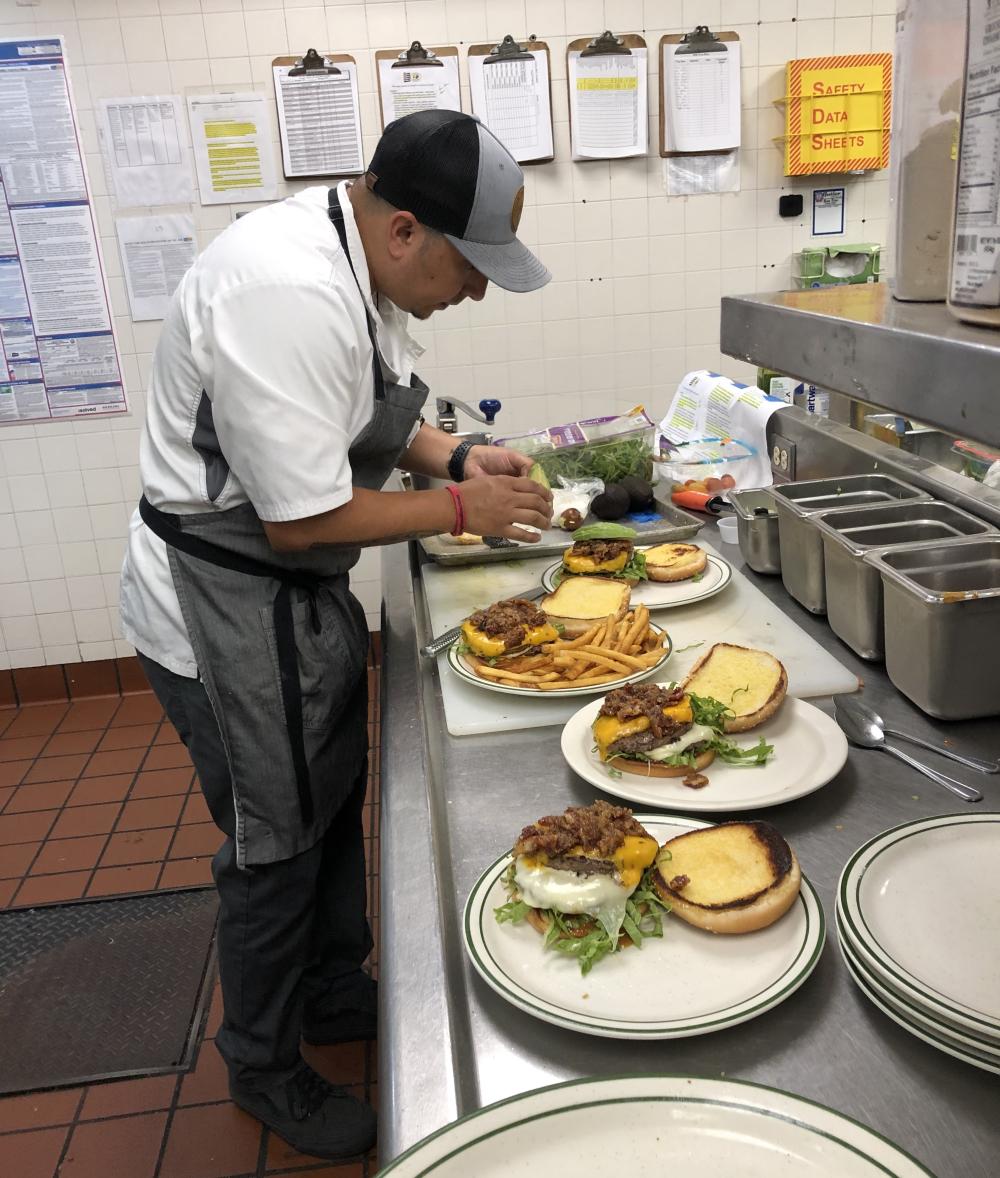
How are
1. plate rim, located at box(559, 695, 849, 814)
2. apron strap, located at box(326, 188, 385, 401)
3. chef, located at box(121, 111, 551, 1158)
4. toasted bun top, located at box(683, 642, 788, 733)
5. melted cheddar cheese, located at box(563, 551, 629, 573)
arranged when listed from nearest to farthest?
plate rim, located at box(559, 695, 849, 814), toasted bun top, located at box(683, 642, 788, 733), chef, located at box(121, 111, 551, 1158), apron strap, located at box(326, 188, 385, 401), melted cheddar cheese, located at box(563, 551, 629, 573)

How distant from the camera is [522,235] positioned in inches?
157

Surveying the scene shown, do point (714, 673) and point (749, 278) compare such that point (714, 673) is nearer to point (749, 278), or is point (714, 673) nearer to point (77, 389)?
point (749, 278)

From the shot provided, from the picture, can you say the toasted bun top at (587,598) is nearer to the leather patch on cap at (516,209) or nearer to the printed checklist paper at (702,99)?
the leather patch on cap at (516,209)

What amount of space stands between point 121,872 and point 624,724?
2289 millimetres

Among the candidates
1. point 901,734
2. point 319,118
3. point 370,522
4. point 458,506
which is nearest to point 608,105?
point 319,118

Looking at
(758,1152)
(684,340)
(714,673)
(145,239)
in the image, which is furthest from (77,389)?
(758,1152)

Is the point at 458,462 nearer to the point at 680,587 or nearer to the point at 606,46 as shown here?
the point at 680,587

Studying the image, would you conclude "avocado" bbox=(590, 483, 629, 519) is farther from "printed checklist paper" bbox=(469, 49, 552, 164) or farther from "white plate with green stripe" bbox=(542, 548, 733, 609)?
"printed checklist paper" bbox=(469, 49, 552, 164)

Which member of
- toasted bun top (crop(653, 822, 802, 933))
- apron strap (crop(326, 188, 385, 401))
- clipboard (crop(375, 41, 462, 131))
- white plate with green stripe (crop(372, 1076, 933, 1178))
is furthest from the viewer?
clipboard (crop(375, 41, 462, 131))

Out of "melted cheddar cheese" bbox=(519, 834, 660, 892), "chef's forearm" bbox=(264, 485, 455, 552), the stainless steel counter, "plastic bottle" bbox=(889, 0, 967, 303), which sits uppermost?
"plastic bottle" bbox=(889, 0, 967, 303)

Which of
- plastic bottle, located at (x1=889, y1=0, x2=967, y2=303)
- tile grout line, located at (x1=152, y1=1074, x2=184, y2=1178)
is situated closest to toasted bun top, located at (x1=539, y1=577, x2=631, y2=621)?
plastic bottle, located at (x1=889, y1=0, x2=967, y2=303)

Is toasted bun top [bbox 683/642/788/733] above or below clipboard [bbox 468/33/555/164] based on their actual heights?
below

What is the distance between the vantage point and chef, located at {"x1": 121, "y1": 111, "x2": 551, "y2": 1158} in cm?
146

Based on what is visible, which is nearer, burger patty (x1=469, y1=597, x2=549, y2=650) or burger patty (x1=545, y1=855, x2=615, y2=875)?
burger patty (x1=545, y1=855, x2=615, y2=875)
